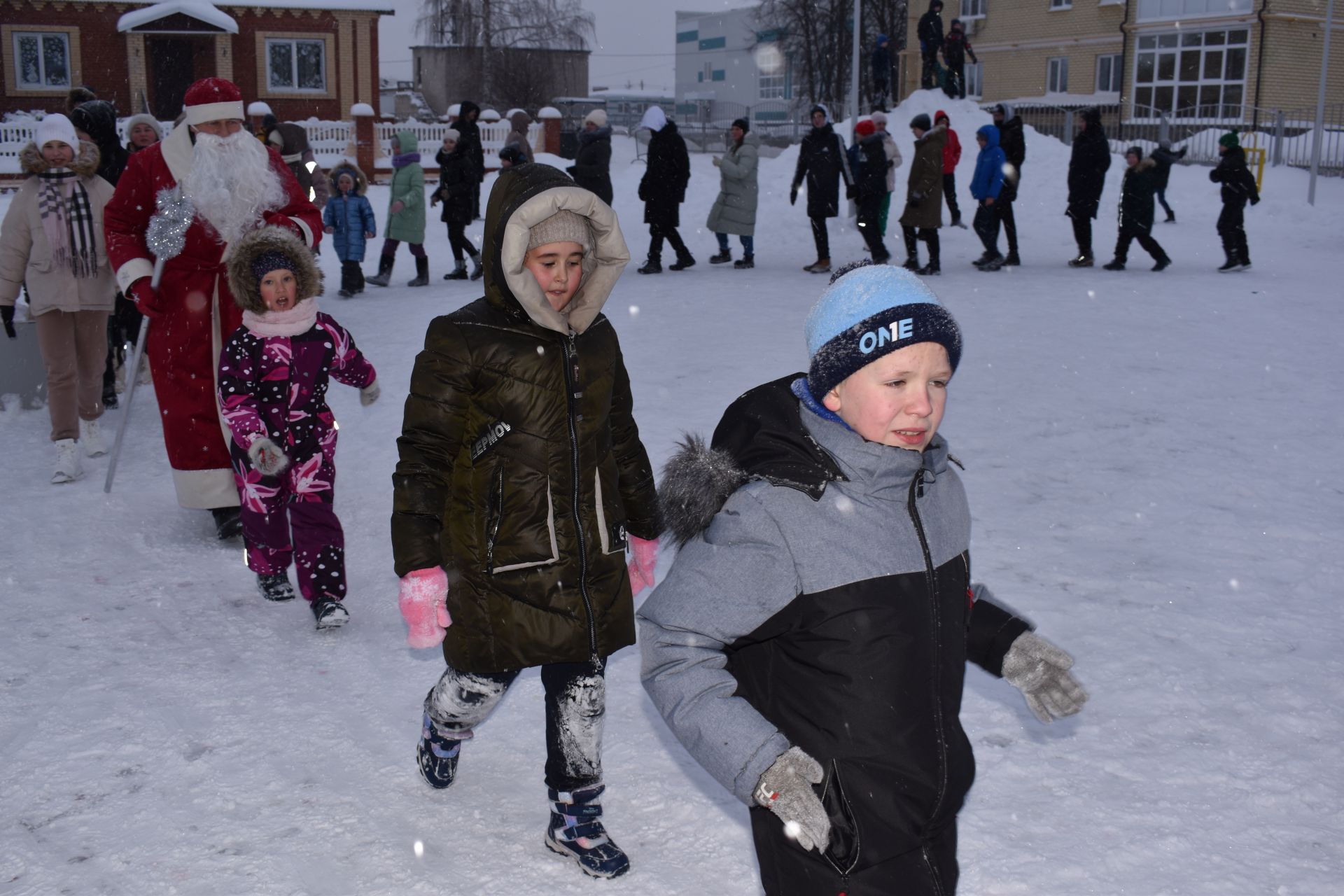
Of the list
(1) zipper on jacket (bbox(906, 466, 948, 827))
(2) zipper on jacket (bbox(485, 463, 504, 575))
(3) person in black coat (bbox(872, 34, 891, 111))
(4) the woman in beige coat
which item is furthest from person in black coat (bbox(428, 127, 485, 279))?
(3) person in black coat (bbox(872, 34, 891, 111))

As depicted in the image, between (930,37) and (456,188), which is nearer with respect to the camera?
(456,188)

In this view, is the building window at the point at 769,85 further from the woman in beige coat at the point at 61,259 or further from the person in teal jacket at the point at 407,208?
the woman in beige coat at the point at 61,259

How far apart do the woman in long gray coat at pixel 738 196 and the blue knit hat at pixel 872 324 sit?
13228mm

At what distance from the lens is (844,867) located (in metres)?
2.05

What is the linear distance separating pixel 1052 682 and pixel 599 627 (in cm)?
116

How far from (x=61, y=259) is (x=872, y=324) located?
601 cm

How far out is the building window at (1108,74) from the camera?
3853 centimetres

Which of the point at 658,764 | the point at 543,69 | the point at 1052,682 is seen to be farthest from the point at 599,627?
the point at 543,69

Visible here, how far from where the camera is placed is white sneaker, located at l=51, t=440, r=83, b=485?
269 inches

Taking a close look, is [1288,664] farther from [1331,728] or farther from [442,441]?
[442,441]

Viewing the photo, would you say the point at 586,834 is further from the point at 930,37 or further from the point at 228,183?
the point at 930,37

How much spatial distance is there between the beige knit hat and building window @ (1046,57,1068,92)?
40.8 meters

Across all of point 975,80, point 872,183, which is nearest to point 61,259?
point 872,183

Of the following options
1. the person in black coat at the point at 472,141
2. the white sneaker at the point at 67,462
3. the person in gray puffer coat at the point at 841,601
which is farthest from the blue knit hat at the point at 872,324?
the person in black coat at the point at 472,141
